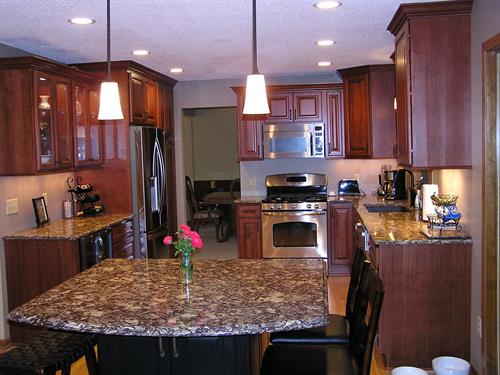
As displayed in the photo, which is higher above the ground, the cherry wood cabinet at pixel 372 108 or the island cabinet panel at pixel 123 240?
the cherry wood cabinet at pixel 372 108

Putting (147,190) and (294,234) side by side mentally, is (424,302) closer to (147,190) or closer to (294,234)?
(294,234)

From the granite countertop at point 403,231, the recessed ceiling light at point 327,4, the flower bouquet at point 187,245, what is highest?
the recessed ceiling light at point 327,4

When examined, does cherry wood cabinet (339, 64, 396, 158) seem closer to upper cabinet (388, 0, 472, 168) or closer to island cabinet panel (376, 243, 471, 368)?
upper cabinet (388, 0, 472, 168)

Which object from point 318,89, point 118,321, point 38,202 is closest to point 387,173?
point 318,89

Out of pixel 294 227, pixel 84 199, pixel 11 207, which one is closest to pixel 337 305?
pixel 294 227

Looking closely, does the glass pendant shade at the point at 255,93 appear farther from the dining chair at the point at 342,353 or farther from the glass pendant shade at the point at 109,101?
the dining chair at the point at 342,353

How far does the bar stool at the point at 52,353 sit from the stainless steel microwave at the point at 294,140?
4.18m

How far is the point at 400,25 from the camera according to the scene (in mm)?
3867

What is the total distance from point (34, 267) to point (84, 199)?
1145 mm

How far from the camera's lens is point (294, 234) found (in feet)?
21.3

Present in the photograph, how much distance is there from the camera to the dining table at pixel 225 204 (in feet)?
30.1

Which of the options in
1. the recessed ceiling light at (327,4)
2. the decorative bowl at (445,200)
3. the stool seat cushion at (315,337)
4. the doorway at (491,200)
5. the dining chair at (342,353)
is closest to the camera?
the dining chair at (342,353)

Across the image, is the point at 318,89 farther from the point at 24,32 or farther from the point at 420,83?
the point at 24,32

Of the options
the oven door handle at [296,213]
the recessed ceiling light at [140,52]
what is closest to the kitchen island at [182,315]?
the recessed ceiling light at [140,52]
